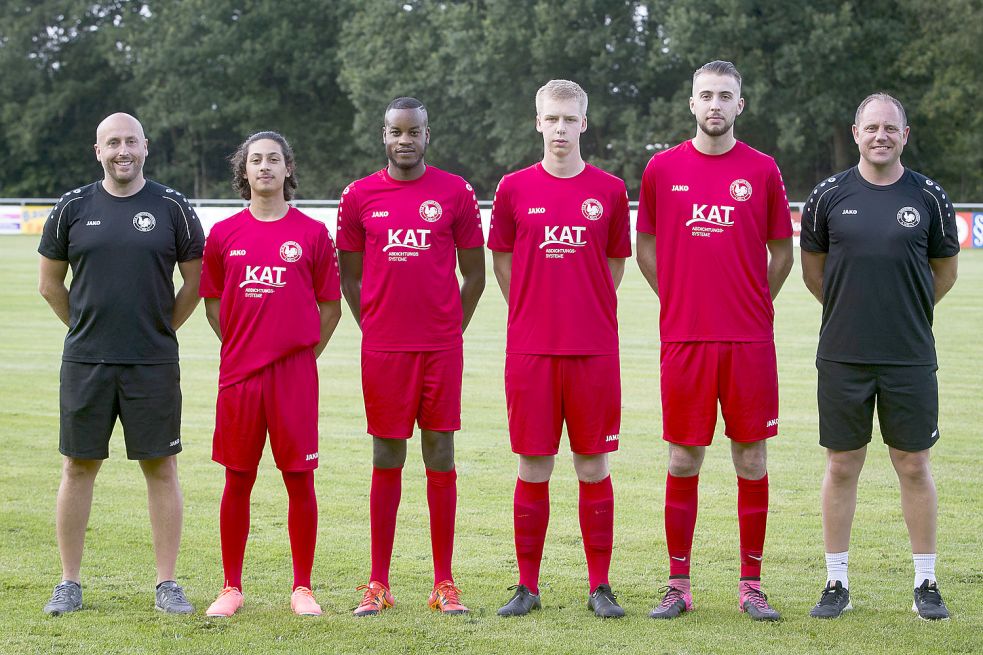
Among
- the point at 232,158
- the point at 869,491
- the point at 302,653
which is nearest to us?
the point at 302,653

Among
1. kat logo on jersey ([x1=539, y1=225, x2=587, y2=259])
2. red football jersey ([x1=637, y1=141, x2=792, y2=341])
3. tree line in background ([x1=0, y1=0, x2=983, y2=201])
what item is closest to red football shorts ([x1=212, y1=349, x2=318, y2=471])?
kat logo on jersey ([x1=539, y1=225, x2=587, y2=259])

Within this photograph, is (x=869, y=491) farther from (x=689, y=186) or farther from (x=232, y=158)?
(x=232, y=158)

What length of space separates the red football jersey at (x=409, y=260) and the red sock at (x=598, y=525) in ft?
3.08

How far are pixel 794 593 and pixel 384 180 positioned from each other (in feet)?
9.18

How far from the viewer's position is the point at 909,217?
5273 mm

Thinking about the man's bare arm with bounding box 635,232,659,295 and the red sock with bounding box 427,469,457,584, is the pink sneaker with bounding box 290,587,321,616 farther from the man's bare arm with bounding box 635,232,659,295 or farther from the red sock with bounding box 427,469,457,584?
the man's bare arm with bounding box 635,232,659,295

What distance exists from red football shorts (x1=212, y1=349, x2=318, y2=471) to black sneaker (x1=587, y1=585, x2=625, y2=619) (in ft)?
4.65

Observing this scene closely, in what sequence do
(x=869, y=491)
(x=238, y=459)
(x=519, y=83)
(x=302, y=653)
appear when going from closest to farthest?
(x=302, y=653) → (x=238, y=459) → (x=869, y=491) → (x=519, y=83)

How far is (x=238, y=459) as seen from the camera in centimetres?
530

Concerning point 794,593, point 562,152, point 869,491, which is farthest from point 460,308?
point 869,491

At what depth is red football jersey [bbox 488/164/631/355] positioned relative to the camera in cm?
530

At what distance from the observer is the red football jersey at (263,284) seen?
526 centimetres

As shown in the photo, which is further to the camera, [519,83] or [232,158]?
[519,83]

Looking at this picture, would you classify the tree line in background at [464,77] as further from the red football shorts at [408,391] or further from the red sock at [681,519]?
the red football shorts at [408,391]
